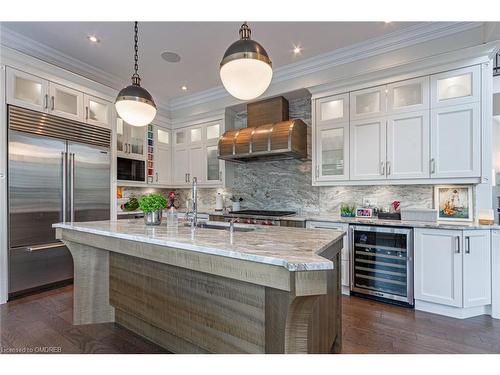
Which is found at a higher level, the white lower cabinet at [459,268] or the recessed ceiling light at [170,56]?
the recessed ceiling light at [170,56]

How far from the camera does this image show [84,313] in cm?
238

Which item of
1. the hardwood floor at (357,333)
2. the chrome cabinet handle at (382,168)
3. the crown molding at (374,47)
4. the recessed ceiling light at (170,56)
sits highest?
the recessed ceiling light at (170,56)

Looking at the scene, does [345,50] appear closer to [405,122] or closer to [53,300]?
[405,122]

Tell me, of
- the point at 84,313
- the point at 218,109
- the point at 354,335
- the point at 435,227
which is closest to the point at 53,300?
the point at 84,313

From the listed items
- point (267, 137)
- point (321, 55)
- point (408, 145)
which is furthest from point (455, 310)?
point (321, 55)

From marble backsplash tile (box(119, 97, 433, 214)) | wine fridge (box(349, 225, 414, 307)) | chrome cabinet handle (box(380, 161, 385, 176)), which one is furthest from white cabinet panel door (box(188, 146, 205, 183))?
chrome cabinet handle (box(380, 161, 385, 176))

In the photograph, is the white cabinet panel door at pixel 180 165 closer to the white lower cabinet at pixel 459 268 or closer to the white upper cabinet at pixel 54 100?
the white upper cabinet at pixel 54 100

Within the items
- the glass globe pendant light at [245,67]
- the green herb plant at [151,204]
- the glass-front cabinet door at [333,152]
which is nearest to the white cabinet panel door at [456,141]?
the glass-front cabinet door at [333,152]

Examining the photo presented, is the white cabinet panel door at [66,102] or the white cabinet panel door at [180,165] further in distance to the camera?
the white cabinet panel door at [180,165]

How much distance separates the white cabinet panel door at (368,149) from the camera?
3.20 m

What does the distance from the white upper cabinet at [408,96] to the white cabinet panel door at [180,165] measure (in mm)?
3585

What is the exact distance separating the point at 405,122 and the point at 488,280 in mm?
1818

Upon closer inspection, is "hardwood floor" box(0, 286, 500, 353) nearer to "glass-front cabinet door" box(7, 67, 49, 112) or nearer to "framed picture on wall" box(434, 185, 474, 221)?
"framed picture on wall" box(434, 185, 474, 221)

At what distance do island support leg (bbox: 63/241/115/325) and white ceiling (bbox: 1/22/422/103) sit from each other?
2448 millimetres
